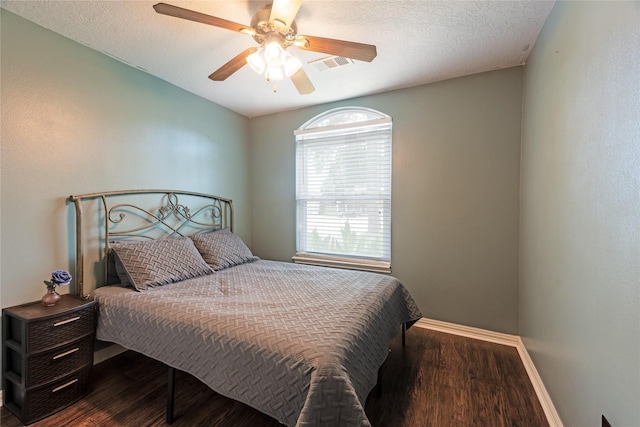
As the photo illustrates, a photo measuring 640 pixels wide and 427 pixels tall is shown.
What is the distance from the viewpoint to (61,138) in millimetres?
1991

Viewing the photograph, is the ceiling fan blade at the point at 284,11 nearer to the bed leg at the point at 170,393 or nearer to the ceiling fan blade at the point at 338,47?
the ceiling fan blade at the point at 338,47

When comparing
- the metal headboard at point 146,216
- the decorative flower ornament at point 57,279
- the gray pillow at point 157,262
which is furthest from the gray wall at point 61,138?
the gray pillow at point 157,262

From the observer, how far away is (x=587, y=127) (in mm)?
1216

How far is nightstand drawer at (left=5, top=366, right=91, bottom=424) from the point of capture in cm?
156

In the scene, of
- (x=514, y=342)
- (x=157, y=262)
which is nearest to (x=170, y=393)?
(x=157, y=262)

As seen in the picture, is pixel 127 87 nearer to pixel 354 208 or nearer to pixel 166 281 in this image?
pixel 166 281

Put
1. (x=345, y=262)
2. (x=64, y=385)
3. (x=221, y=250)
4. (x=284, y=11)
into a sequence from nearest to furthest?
1. (x=284, y=11)
2. (x=64, y=385)
3. (x=221, y=250)
4. (x=345, y=262)

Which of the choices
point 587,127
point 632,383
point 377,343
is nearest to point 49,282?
point 377,343

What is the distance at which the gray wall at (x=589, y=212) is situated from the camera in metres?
0.92

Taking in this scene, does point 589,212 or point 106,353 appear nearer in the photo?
point 589,212

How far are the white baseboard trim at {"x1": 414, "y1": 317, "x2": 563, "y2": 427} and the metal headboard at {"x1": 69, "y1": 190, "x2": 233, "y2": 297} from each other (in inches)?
106

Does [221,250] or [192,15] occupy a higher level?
[192,15]

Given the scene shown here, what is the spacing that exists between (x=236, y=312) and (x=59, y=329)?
1.16m

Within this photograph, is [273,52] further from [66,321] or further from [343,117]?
[66,321]
